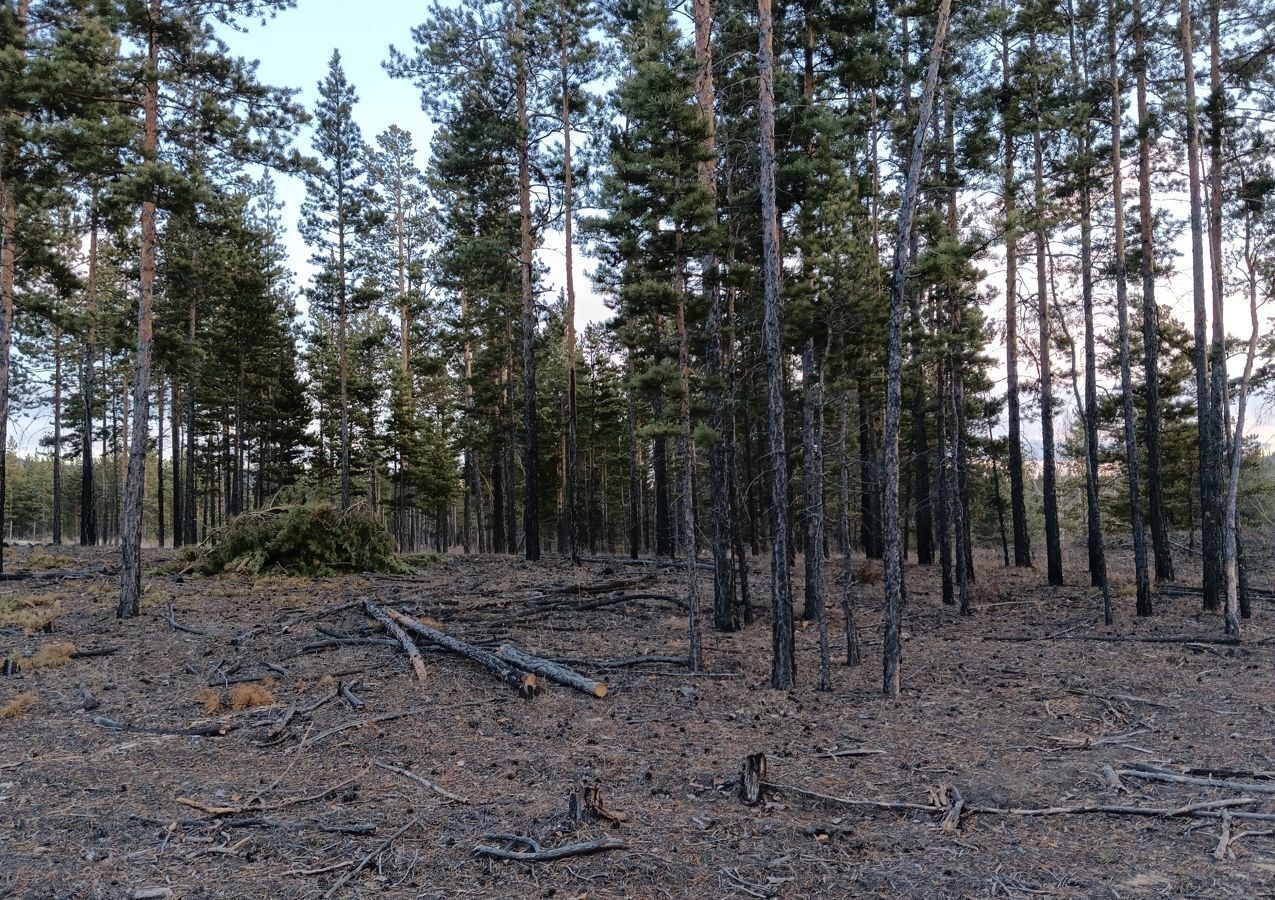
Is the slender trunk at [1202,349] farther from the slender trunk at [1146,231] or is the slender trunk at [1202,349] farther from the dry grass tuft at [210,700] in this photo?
the dry grass tuft at [210,700]

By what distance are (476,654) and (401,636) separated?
149 cm

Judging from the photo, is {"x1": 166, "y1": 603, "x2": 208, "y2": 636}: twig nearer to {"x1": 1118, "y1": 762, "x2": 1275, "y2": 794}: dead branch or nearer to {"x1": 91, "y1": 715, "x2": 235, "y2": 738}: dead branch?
{"x1": 91, "y1": 715, "x2": 235, "y2": 738}: dead branch

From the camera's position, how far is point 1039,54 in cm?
1702

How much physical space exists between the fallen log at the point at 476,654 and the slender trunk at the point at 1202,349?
15752 millimetres

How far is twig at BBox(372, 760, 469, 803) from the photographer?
6117mm

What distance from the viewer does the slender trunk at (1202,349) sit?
48.1 feet

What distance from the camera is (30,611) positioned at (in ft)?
44.7

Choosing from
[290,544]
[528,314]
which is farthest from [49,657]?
[528,314]

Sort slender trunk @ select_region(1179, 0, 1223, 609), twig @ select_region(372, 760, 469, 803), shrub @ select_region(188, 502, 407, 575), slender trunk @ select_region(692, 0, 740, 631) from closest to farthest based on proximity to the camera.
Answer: twig @ select_region(372, 760, 469, 803)
slender trunk @ select_region(692, 0, 740, 631)
slender trunk @ select_region(1179, 0, 1223, 609)
shrub @ select_region(188, 502, 407, 575)

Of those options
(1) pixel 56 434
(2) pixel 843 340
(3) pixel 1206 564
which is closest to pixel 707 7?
(2) pixel 843 340

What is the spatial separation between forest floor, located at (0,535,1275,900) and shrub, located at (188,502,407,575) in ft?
15.8

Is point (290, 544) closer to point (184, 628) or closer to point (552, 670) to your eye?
point (184, 628)

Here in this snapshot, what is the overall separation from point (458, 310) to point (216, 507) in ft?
79.7

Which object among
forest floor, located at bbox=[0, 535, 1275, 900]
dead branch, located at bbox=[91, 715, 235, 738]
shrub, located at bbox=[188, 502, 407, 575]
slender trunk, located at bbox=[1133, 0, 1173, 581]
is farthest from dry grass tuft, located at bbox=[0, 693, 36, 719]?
slender trunk, located at bbox=[1133, 0, 1173, 581]
